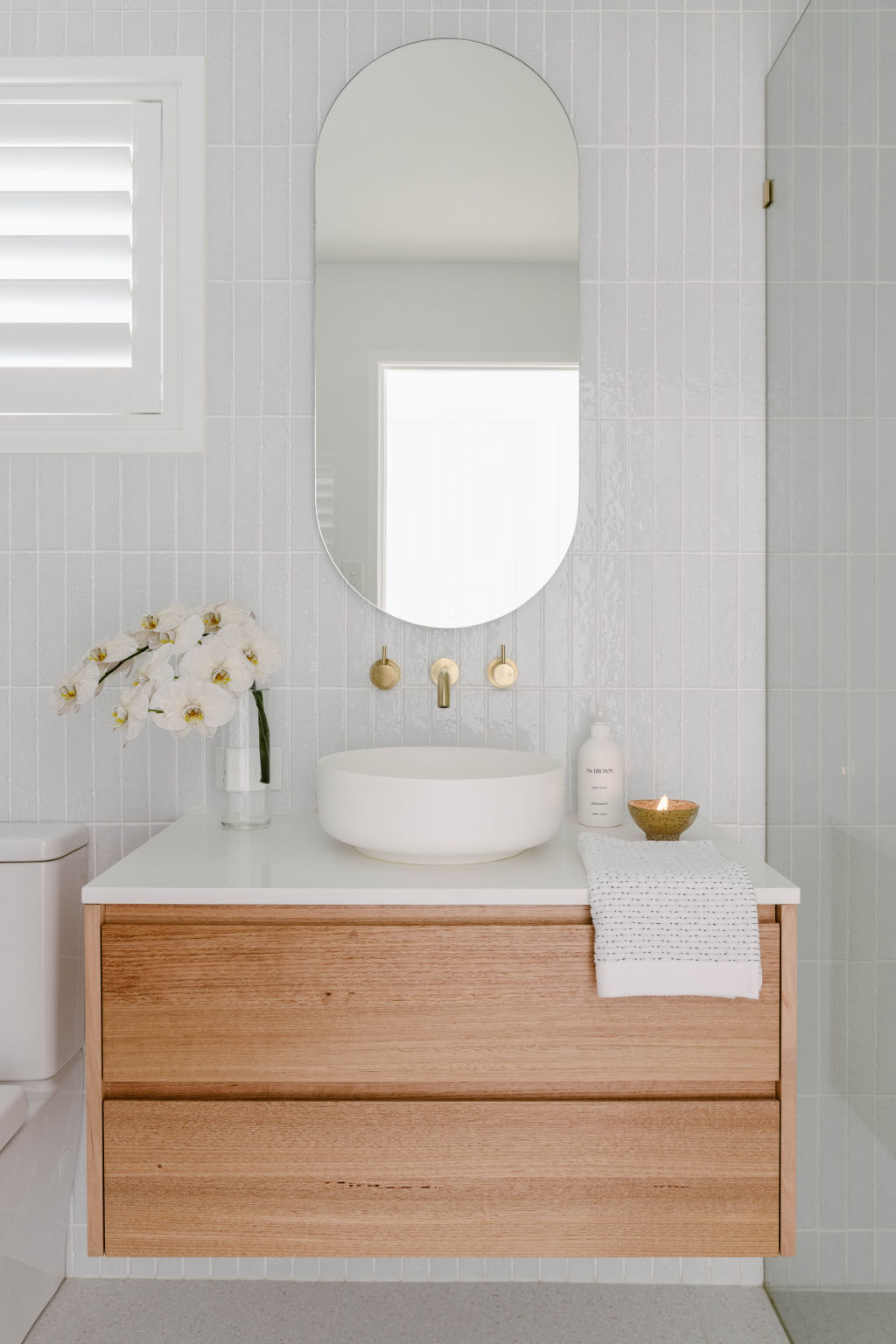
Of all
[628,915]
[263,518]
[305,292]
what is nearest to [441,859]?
[628,915]

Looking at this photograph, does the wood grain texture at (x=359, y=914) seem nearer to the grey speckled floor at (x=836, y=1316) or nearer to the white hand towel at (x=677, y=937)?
the white hand towel at (x=677, y=937)

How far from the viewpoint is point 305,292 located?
5.60ft

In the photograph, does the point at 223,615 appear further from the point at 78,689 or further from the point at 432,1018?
the point at 432,1018

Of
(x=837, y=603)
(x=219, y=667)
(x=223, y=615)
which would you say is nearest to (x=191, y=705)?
(x=219, y=667)

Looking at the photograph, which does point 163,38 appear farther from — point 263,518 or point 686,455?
point 686,455

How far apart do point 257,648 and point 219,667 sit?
0.08 m

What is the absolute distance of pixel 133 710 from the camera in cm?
142

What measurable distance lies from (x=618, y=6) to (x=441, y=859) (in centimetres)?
147

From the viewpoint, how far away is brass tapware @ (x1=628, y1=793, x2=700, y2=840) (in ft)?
4.70

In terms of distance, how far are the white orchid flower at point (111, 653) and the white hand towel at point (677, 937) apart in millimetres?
801

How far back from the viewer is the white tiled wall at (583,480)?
169 cm

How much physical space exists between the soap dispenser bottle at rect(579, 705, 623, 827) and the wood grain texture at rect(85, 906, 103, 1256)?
770 mm

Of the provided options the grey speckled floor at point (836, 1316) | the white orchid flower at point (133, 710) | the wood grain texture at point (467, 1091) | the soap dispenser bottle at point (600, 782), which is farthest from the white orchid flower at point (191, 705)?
the grey speckled floor at point (836, 1316)

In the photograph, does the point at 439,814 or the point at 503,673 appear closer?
the point at 439,814
